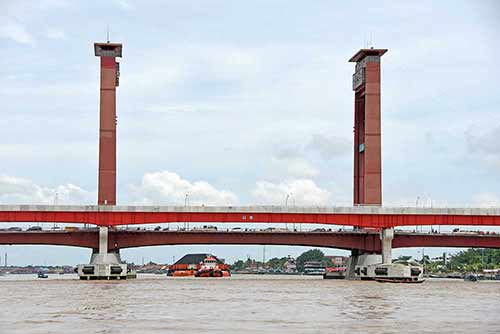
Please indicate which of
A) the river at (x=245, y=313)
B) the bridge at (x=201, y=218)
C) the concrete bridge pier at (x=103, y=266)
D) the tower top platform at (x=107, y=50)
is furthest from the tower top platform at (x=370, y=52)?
the river at (x=245, y=313)

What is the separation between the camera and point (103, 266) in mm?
105125

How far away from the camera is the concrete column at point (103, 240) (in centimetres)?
10644

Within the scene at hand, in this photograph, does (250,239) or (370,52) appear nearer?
(250,239)

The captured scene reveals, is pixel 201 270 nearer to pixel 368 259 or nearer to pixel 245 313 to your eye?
pixel 368 259

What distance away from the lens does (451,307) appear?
58188 millimetres

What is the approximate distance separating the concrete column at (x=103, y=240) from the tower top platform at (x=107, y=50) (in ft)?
81.0

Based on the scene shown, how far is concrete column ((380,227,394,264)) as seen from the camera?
110750mm

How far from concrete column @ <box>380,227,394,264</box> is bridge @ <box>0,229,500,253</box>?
3450mm

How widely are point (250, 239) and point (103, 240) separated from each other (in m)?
16.8

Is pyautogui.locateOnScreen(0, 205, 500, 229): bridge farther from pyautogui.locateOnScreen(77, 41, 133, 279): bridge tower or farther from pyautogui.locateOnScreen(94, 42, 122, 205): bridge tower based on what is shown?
pyautogui.locateOnScreen(94, 42, 122, 205): bridge tower

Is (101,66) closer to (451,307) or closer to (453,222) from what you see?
(453,222)

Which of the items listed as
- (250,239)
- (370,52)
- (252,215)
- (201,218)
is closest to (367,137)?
(370,52)

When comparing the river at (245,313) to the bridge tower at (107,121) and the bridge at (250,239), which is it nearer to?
the bridge at (250,239)

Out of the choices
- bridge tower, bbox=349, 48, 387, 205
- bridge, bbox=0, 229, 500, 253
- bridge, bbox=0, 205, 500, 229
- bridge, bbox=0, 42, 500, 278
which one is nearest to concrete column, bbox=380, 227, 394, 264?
bridge, bbox=0, 42, 500, 278
